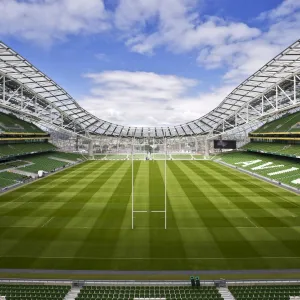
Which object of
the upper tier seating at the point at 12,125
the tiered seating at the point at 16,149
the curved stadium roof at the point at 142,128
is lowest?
the tiered seating at the point at 16,149

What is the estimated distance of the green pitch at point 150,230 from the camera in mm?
16656

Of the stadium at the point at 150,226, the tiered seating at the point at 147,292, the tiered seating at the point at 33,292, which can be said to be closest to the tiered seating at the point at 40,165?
the stadium at the point at 150,226

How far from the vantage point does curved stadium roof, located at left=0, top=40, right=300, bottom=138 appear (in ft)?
135

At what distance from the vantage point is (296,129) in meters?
54.8

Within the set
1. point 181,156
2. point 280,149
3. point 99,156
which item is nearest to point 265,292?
point 280,149

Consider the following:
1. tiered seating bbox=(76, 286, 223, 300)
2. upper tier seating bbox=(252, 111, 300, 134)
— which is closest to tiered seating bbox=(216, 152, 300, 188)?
upper tier seating bbox=(252, 111, 300, 134)

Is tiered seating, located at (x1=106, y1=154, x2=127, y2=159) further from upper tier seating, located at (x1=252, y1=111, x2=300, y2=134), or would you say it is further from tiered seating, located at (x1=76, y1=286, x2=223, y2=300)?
tiered seating, located at (x1=76, y1=286, x2=223, y2=300)

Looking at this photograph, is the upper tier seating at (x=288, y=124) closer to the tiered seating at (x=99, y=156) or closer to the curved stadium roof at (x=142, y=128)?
the curved stadium roof at (x=142, y=128)

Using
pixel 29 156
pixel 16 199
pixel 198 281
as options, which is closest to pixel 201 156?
pixel 29 156

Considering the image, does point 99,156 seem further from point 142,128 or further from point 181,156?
point 181,156

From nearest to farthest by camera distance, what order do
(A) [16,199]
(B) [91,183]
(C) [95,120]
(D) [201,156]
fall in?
(A) [16,199]
(B) [91,183]
(C) [95,120]
(D) [201,156]

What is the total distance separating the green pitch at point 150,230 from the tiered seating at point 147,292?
104 inches

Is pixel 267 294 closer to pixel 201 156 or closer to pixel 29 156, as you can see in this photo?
pixel 29 156

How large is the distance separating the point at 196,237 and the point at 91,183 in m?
25.4
